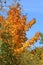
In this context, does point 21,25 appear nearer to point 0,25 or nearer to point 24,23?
point 24,23

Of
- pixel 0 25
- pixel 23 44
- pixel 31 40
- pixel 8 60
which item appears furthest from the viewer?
pixel 31 40

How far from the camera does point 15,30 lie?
31312 mm

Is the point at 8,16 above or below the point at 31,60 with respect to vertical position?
above

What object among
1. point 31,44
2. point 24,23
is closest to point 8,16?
point 24,23

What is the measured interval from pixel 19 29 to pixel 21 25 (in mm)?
1068

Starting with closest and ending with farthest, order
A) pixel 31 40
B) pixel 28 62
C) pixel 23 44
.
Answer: pixel 28 62 → pixel 23 44 → pixel 31 40

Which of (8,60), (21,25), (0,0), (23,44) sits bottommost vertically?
(8,60)

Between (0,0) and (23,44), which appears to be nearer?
(0,0)

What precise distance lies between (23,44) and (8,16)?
4269mm

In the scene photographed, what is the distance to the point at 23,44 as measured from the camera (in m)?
31.2

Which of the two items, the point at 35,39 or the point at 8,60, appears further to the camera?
the point at 35,39

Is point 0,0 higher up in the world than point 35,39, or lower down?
lower down

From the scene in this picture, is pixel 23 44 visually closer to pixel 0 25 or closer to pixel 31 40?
pixel 31 40

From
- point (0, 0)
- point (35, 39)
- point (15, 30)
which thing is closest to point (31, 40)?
point (35, 39)
